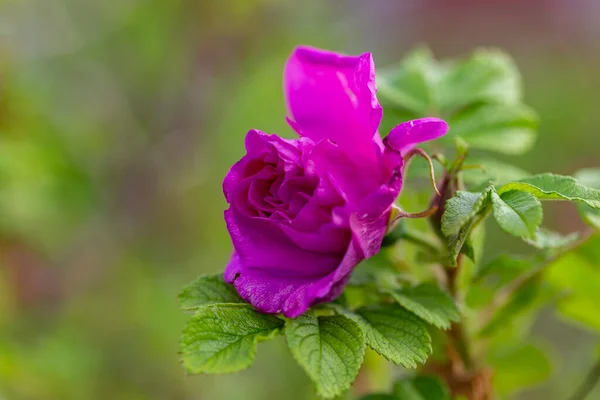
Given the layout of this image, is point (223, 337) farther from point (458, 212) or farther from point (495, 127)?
point (495, 127)

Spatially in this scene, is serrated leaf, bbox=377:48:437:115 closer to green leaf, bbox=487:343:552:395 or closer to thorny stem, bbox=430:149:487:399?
thorny stem, bbox=430:149:487:399

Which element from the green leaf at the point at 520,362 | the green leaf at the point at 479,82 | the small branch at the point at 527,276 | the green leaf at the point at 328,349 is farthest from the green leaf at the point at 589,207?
the green leaf at the point at 328,349

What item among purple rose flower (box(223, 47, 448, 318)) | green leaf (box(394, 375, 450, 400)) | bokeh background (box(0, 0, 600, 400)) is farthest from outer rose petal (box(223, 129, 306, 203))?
bokeh background (box(0, 0, 600, 400))

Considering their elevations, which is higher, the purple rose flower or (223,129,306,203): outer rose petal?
(223,129,306,203): outer rose petal

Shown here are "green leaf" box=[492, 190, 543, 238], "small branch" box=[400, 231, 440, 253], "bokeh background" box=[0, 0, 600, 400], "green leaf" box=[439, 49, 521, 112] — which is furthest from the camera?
"bokeh background" box=[0, 0, 600, 400]

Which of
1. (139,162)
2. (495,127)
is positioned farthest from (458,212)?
(139,162)

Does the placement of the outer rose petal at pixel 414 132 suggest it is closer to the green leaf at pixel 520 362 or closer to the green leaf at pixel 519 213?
the green leaf at pixel 519 213

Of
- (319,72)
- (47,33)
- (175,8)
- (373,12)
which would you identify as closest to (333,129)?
(319,72)
